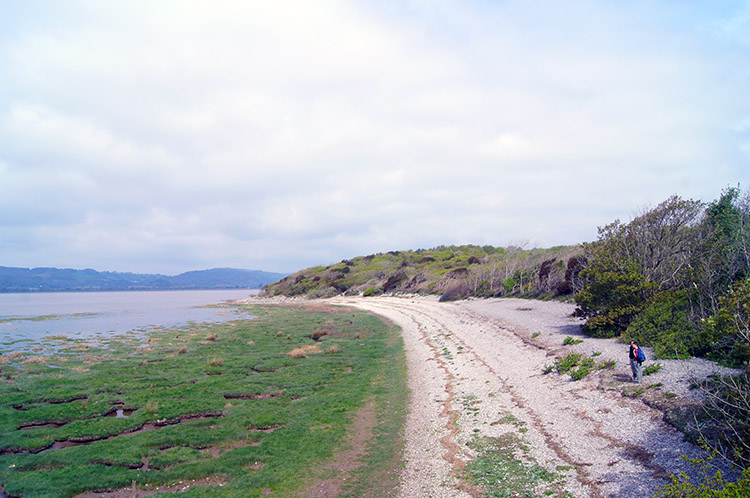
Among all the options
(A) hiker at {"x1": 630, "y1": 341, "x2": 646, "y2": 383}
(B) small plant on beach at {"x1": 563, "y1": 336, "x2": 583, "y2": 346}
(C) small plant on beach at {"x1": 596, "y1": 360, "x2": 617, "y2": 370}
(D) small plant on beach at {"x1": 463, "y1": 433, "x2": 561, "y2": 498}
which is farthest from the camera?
(B) small plant on beach at {"x1": 563, "y1": 336, "x2": 583, "y2": 346}

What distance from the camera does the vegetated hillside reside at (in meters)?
38.9

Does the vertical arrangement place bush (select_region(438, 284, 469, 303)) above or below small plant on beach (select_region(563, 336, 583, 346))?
above

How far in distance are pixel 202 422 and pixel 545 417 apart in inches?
372

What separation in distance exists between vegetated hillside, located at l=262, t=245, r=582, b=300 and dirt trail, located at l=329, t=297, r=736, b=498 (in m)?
16.3

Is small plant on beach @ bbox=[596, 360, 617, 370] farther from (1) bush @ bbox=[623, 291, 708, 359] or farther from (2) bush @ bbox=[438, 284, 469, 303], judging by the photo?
(2) bush @ bbox=[438, 284, 469, 303]

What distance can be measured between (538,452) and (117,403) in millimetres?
12843

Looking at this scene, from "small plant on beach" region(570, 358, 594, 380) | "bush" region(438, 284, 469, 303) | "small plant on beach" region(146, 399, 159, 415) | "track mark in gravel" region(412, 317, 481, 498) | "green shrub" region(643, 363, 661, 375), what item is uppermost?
"bush" region(438, 284, 469, 303)

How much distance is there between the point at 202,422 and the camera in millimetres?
11781

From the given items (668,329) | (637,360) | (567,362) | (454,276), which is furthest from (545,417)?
(454,276)

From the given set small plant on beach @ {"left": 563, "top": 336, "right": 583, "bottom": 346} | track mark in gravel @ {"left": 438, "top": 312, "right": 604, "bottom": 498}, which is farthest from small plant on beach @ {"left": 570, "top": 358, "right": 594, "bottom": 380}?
small plant on beach @ {"left": 563, "top": 336, "right": 583, "bottom": 346}

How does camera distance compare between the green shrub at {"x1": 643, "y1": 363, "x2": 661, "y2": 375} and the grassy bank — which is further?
the green shrub at {"x1": 643, "y1": 363, "x2": 661, "y2": 375}

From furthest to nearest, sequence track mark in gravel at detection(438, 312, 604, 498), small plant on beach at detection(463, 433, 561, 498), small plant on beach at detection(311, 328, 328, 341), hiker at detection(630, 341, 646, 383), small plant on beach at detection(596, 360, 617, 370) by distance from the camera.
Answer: small plant on beach at detection(311, 328, 328, 341), small plant on beach at detection(596, 360, 617, 370), hiker at detection(630, 341, 646, 383), small plant on beach at detection(463, 433, 561, 498), track mark in gravel at detection(438, 312, 604, 498)

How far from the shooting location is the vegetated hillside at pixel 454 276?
38.9 meters

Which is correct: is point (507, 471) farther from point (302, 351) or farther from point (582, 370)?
point (302, 351)
